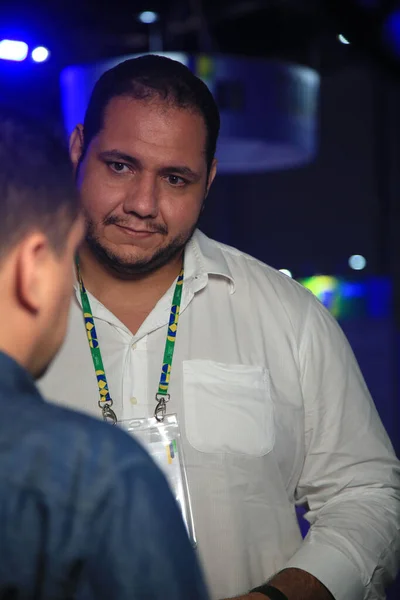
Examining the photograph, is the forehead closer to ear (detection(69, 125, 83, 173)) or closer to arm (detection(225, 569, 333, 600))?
ear (detection(69, 125, 83, 173))

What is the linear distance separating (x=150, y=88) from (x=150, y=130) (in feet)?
0.38

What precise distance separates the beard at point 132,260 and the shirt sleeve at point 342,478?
35 centimetres

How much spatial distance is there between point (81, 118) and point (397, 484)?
151cm

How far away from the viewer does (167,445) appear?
1.74 meters

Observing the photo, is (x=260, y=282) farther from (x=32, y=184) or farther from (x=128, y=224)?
(x=32, y=184)

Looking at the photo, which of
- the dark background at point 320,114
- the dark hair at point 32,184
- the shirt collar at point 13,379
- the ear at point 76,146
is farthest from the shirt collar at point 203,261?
the shirt collar at point 13,379

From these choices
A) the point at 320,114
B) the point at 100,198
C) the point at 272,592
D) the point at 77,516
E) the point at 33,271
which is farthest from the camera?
the point at 320,114

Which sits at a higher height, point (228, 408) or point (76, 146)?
point (76, 146)

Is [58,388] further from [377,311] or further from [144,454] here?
[377,311]

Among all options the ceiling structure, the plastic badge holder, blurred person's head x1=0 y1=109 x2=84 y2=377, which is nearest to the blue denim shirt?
blurred person's head x1=0 y1=109 x2=84 y2=377

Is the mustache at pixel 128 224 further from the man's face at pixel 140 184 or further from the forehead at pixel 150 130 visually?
the forehead at pixel 150 130

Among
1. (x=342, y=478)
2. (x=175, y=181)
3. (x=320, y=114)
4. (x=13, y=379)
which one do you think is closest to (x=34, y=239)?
(x=13, y=379)

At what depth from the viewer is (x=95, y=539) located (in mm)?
770

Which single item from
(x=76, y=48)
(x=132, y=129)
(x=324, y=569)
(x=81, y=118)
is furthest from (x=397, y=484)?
(x=76, y=48)
